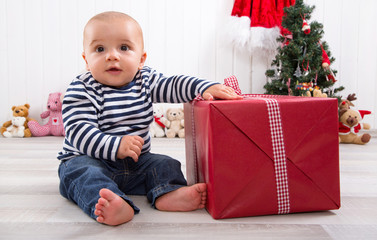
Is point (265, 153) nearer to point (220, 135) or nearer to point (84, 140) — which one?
point (220, 135)

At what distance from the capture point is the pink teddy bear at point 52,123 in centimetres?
229

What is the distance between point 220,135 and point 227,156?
0.05 metres

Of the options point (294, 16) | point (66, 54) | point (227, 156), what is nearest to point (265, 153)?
point (227, 156)

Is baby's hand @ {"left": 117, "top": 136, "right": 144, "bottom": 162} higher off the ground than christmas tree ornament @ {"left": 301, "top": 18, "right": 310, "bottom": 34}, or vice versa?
christmas tree ornament @ {"left": 301, "top": 18, "right": 310, "bottom": 34}

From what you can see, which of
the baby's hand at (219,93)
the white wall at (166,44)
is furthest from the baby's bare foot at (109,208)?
the white wall at (166,44)

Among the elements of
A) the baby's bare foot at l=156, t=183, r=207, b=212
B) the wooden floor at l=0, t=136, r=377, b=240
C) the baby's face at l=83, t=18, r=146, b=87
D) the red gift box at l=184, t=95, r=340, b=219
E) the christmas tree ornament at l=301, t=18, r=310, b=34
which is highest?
the christmas tree ornament at l=301, t=18, r=310, b=34

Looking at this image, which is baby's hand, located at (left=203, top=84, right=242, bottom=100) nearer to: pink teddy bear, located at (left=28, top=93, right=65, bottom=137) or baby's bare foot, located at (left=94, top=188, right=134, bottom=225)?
baby's bare foot, located at (left=94, top=188, right=134, bottom=225)

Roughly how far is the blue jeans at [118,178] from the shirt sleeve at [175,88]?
177mm

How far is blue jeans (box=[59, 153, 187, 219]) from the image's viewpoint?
0.80 meters

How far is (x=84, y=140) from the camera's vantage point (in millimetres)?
869

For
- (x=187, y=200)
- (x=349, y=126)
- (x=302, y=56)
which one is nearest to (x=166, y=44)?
(x=302, y=56)

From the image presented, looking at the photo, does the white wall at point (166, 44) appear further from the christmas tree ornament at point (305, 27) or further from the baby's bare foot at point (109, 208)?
the baby's bare foot at point (109, 208)

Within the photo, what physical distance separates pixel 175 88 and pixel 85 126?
28 centimetres

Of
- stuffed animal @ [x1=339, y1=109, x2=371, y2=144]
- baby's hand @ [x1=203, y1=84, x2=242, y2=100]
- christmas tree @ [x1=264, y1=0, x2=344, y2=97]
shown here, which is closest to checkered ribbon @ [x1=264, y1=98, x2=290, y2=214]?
baby's hand @ [x1=203, y1=84, x2=242, y2=100]
